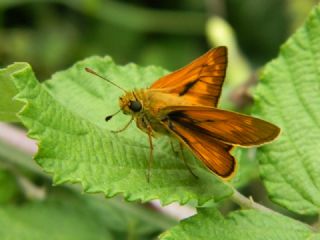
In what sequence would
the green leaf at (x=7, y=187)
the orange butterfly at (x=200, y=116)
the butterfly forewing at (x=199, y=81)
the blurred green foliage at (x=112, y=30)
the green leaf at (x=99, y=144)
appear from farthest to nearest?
the blurred green foliage at (x=112, y=30) → the green leaf at (x=7, y=187) → the butterfly forewing at (x=199, y=81) → the orange butterfly at (x=200, y=116) → the green leaf at (x=99, y=144)

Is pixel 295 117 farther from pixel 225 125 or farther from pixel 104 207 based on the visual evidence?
pixel 104 207

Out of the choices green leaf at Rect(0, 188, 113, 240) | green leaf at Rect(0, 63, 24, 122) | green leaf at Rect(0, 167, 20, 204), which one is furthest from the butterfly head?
green leaf at Rect(0, 167, 20, 204)

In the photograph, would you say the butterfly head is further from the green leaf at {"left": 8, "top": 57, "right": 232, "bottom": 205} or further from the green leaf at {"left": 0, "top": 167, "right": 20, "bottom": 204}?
the green leaf at {"left": 0, "top": 167, "right": 20, "bottom": 204}

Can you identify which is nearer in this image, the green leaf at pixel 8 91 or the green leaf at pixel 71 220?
the green leaf at pixel 8 91

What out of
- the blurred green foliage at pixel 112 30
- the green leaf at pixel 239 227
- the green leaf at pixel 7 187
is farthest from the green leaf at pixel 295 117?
the blurred green foliage at pixel 112 30

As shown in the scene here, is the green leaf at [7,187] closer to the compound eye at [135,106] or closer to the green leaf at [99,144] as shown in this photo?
the green leaf at [99,144]

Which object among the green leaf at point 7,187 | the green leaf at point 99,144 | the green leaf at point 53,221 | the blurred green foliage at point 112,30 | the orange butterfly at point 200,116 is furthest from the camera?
the blurred green foliage at point 112,30

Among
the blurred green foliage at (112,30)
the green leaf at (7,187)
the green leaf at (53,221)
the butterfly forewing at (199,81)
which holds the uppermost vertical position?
the blurred green foliage at (112,30)
